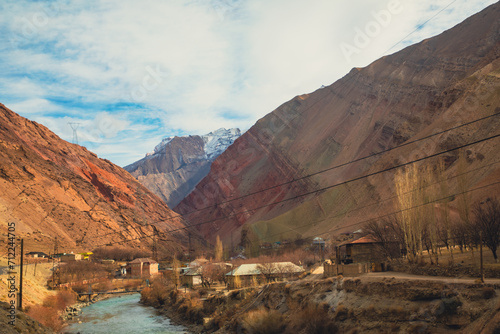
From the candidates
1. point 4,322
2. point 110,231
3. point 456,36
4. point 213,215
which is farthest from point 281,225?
point 4,322

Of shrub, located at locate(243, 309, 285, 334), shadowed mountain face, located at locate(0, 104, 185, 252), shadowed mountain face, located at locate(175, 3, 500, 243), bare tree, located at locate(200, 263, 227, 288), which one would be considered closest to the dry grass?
bare tree, located at locate(200, 263, 227, 288)

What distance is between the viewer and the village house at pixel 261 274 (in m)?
47.5

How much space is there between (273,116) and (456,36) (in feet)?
206

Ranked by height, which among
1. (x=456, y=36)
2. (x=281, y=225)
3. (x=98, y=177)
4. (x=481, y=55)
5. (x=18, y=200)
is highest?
(x=456, y=36)

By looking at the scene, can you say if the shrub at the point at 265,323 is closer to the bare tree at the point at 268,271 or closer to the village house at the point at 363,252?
the village house at the point at 363,252

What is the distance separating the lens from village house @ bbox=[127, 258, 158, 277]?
81500 millimetres

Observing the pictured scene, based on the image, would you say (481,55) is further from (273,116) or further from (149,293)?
Answer: (149,293)

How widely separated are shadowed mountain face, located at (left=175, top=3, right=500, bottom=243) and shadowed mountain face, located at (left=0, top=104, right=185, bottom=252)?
25503 millimetres

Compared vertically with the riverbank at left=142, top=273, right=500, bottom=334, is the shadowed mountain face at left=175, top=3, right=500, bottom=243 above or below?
above

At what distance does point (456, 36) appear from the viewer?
116 meters

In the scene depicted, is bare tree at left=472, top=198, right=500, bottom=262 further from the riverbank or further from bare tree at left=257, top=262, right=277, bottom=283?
bare tree at left=257, top=262, right=277, bottom=283

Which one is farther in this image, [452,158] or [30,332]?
[452,158]

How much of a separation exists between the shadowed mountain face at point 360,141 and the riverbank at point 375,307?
29.9 meters

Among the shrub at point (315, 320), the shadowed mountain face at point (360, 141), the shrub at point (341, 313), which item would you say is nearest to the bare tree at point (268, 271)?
the shadowed mountain face at point (360, 141)
